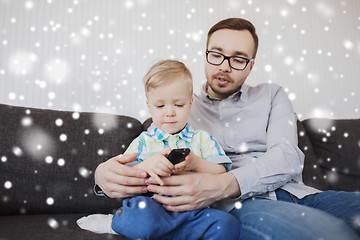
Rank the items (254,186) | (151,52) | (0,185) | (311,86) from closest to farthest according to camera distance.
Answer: (254,186) → (0,185) → (151,52) → (311,86)

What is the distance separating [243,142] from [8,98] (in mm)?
1591

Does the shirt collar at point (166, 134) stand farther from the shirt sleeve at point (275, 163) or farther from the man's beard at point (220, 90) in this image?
the man's beard at point (220, 90)

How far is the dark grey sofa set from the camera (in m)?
1.30

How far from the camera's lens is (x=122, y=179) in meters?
1.01

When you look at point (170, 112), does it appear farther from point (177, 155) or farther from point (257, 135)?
point (257, 135)

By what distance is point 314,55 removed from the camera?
2453mm

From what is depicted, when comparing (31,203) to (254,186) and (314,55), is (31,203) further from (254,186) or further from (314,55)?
(314,55)

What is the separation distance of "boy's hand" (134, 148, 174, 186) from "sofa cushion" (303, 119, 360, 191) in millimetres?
1202

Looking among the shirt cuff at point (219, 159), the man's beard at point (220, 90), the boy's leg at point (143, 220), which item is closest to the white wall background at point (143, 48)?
the man's beard at point (220, 90)

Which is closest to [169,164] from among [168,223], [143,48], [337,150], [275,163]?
[168,223]

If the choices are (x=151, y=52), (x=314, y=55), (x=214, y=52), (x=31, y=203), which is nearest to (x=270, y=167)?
(x=214, y=52)

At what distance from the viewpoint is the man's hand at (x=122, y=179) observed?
3.31 ft

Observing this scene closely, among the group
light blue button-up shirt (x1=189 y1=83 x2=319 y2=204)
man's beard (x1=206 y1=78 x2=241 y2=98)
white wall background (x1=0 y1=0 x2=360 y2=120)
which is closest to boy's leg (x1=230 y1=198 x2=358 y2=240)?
light blue button-up shirt (x1=189 y1=83 x2=319 y2=204)

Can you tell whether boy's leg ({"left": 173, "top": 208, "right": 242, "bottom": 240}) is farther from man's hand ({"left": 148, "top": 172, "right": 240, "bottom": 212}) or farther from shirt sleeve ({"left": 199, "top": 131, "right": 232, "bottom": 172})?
shirt sleeve ({"left": 199, "top": 131, "right": 232, "bottom": 172})
